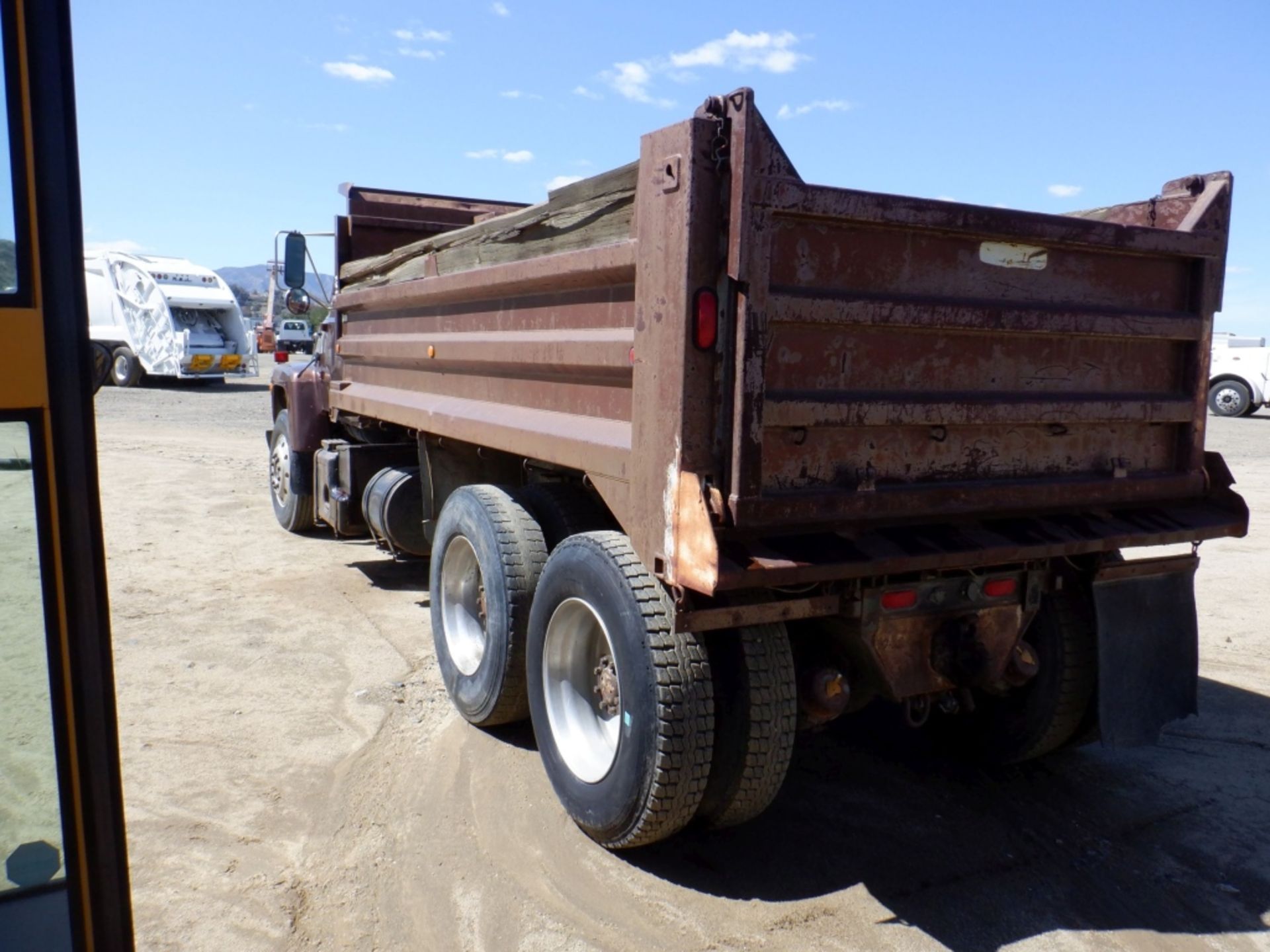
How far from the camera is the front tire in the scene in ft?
74.6

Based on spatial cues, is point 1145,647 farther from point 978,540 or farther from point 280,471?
point 280,471

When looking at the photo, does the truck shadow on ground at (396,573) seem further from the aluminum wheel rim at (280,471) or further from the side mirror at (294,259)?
the side mirror at (294,259)

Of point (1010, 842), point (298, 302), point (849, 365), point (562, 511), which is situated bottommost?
point (1010, 842)

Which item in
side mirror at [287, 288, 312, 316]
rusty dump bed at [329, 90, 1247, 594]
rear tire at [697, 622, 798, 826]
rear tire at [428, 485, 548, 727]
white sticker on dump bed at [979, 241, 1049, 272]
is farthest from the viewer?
side mirror at [287, 288, 312, 316]

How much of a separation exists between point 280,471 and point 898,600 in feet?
21.3

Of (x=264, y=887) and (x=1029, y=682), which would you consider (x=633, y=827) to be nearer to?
(x=264, y=887)

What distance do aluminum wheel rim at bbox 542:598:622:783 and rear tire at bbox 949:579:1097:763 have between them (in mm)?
1648

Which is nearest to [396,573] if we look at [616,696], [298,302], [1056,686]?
[298,302]

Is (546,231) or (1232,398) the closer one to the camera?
(546,231)

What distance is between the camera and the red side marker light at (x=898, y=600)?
3.23m

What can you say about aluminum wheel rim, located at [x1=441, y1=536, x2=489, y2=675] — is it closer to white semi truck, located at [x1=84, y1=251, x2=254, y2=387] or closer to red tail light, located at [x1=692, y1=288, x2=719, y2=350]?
red tail light, located at [x1=692, y1=288, x2=719, y2=350]

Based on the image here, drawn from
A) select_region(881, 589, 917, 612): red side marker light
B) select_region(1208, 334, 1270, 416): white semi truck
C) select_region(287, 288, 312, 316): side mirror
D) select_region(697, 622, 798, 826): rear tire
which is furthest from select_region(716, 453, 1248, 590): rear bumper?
select_region(1208, 334, 1270, 416): white semi truck

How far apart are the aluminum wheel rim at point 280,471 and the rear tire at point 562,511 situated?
4475 mm

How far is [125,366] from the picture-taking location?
23906mm
